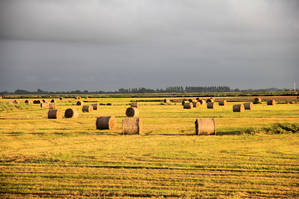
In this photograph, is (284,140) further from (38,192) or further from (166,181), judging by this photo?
(38,192)

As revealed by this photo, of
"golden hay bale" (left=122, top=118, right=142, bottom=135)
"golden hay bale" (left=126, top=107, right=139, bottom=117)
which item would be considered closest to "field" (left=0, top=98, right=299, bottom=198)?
"golden hay bale" (left=122, top=118, right=142, bottom=135)

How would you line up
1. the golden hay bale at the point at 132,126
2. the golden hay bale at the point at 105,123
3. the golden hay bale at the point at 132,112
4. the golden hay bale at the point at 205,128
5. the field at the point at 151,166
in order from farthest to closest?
the golden hay bale at the point at 132,112 < the golden hay bale at the point at 105,123 < the golden hay bale at the point at 132,126 < the golden hay bale at the point at 205,128 < the field at the point at 151,166

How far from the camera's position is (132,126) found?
66.8 feet

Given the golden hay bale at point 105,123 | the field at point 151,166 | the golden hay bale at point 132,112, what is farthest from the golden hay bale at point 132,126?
the golden hay bale at point 132,112

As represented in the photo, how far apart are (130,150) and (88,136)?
18.1 feet

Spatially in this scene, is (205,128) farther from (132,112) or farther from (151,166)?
(132,112)

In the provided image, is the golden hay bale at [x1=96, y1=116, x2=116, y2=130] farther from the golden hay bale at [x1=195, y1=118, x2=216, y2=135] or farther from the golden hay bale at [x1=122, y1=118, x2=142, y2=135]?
the golden hay bale at [x1=195, y1=118, x2=216, y2=135]

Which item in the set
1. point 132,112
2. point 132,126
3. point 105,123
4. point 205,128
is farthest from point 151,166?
point 132,112

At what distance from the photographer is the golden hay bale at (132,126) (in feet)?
66.4

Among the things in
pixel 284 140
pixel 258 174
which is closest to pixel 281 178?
pixel 258 174

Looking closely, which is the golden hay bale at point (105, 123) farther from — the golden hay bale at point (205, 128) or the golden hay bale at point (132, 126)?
the golden hay bale at point (205, 128)

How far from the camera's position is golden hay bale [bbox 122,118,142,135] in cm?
2024

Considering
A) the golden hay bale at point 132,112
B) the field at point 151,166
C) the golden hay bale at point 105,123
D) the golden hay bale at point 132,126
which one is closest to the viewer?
the field at point 151,166

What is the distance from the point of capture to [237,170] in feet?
36.8
